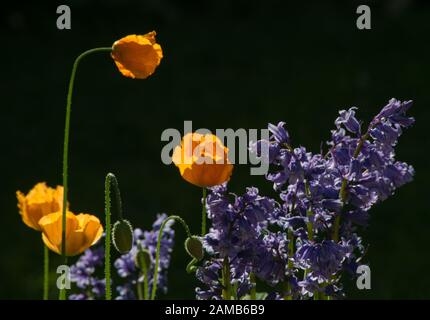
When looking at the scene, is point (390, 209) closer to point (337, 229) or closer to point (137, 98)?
point (137, 98)

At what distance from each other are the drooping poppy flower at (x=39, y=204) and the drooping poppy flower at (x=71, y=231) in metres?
0.13

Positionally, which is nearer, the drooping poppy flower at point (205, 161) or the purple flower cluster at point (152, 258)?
the drooping poppy flower at point (205, 161)

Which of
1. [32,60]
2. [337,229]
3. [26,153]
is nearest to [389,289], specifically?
[337,229]

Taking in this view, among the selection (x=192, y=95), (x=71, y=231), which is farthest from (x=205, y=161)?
(x=192, y=95)

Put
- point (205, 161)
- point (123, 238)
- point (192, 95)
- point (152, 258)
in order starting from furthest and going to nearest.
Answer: point (192, 95) < point (152, 258) < point (123, 238) < point (205, 161)

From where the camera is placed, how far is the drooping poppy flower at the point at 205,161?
4.74ft

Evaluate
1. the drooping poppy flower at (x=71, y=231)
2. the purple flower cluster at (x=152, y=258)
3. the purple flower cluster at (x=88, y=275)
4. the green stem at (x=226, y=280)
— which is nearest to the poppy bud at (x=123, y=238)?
the drooping poppy flower at (x=71, y=231)

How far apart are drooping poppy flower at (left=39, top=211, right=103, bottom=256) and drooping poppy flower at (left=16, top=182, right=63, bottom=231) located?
0.44 ft

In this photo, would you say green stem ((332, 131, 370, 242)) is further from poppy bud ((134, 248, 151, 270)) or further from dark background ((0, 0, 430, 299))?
dark background ((0, 0, 430, 299))

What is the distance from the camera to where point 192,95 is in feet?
19.0

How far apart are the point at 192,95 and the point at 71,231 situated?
425 centimetres

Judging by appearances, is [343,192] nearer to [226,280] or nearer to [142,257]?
[226,280]

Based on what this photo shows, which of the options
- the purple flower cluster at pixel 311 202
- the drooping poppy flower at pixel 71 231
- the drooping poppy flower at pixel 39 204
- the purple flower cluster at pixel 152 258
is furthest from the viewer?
the purple flower cluster at pixel 152 258

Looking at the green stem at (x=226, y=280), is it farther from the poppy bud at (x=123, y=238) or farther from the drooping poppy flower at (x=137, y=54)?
the drooping poppy flower at (x=137, y=54)
